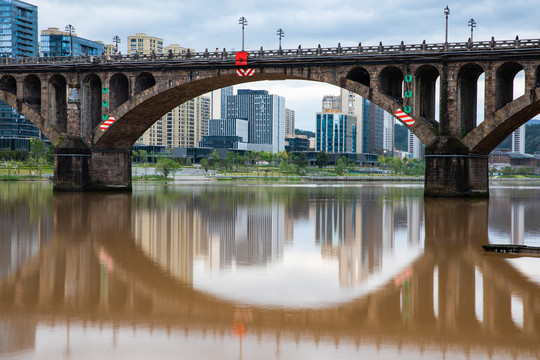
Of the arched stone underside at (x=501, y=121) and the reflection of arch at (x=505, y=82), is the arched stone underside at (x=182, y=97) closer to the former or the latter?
the arched stone underside at (x=501, y=121)

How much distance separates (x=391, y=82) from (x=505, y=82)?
9788mm

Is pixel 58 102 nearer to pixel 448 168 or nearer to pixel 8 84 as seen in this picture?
pixel 8 84

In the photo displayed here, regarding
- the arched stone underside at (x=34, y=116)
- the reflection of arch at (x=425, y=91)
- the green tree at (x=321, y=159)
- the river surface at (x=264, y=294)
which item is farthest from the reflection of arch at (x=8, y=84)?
the green tree at (x=321, y=159)

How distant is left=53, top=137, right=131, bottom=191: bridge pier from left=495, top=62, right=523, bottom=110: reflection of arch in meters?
36.7

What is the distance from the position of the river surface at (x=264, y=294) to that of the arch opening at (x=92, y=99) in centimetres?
3630

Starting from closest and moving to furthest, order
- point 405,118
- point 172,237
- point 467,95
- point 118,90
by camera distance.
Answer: point 172,237 → point 467,95 → point 405,118 → point 118,90

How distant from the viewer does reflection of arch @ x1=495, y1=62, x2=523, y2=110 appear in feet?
163

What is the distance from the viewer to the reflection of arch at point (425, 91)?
52875 mm

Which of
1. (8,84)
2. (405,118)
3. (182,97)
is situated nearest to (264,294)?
(405,118)

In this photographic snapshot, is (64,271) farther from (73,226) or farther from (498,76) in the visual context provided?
(498,76)

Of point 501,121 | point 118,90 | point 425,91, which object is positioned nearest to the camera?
point 501,121

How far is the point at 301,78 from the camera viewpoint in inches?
2247

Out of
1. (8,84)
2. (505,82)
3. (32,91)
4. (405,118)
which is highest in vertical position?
(8,84)

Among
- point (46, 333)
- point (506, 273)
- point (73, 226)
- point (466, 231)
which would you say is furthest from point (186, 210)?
point (46, 333)
